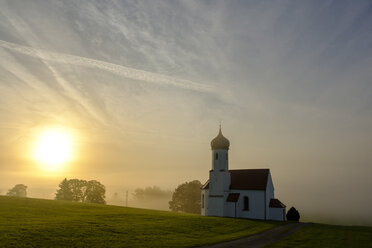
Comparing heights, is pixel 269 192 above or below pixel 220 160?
below

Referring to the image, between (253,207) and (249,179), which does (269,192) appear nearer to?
(249,179)

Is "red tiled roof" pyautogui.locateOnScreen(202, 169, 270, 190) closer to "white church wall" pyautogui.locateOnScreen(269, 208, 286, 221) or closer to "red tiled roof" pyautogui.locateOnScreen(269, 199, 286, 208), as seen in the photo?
"red tiled roof" pyautogui.locateOnScreen(269, 199, 286, 208)

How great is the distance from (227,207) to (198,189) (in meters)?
32.9

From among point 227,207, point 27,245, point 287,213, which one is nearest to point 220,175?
point 227,207

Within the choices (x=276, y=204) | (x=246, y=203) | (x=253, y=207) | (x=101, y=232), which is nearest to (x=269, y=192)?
(x=276, y=204)

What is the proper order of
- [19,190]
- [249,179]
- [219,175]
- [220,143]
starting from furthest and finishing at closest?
1. [19,190]
2. [249,179]
3. [220,143]
4. [219,175]

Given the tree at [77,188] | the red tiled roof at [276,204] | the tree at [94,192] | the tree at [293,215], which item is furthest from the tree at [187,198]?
the tree at [293,215]

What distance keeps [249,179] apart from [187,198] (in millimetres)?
34322

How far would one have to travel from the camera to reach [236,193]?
65625 millimetres

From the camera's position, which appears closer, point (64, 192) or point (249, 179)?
point (249, 179)

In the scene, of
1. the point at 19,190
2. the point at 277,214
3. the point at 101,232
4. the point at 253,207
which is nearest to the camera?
the point at 101,232

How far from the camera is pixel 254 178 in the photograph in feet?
218

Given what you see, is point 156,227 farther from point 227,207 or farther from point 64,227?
point 227,207

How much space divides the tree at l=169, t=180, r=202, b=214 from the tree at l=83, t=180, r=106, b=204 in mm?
21576
